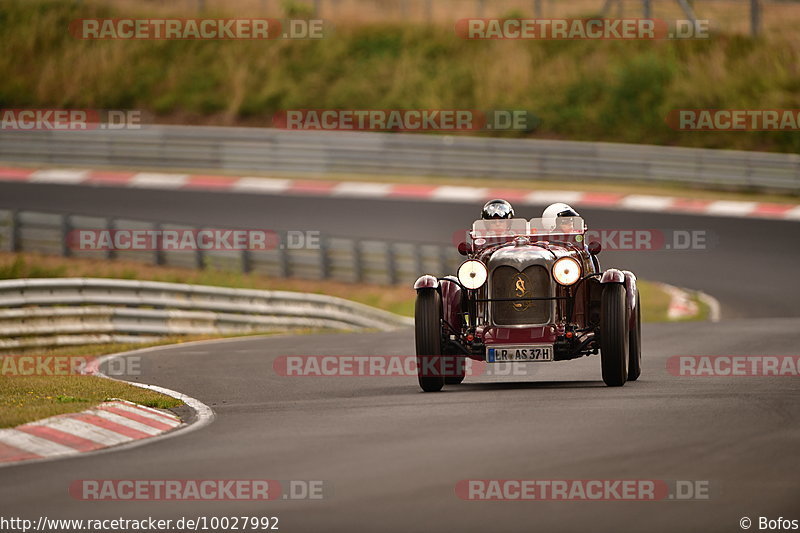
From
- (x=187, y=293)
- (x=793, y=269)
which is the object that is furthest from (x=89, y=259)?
(x=793, y=269)

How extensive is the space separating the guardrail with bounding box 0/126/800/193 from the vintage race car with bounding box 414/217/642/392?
21183 mm

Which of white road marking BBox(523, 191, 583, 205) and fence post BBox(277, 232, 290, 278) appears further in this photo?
white road marking BBox(523, 191, 583, 205)

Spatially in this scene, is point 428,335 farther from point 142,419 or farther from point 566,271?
point 142,419

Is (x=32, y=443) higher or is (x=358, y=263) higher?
(x=358, y=263)

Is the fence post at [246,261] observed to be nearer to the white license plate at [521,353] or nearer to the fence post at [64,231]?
the fence post at [64,231]

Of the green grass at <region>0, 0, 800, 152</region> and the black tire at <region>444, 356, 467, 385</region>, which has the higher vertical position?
the green grass at <region>0, 0, 800, 152</region>

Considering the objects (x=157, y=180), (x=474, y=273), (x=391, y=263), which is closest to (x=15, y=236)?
(x=391, y=263)

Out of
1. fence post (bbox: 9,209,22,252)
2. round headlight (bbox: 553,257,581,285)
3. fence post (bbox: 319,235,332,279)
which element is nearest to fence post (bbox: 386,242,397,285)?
fence post (bbox: 319,235,332,279)

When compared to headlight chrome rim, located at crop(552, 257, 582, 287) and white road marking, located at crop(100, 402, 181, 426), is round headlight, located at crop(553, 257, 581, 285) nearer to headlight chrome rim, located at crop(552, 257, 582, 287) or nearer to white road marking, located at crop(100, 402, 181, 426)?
headlight chrome rim, located at crop(552, 257, 582, 287)

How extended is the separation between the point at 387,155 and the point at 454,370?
22.8 meters

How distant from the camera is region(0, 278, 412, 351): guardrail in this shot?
1728 cm

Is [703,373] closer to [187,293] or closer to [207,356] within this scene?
[207,356]

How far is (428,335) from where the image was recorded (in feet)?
37.1

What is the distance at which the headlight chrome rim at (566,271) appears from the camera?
1124 centimetres
